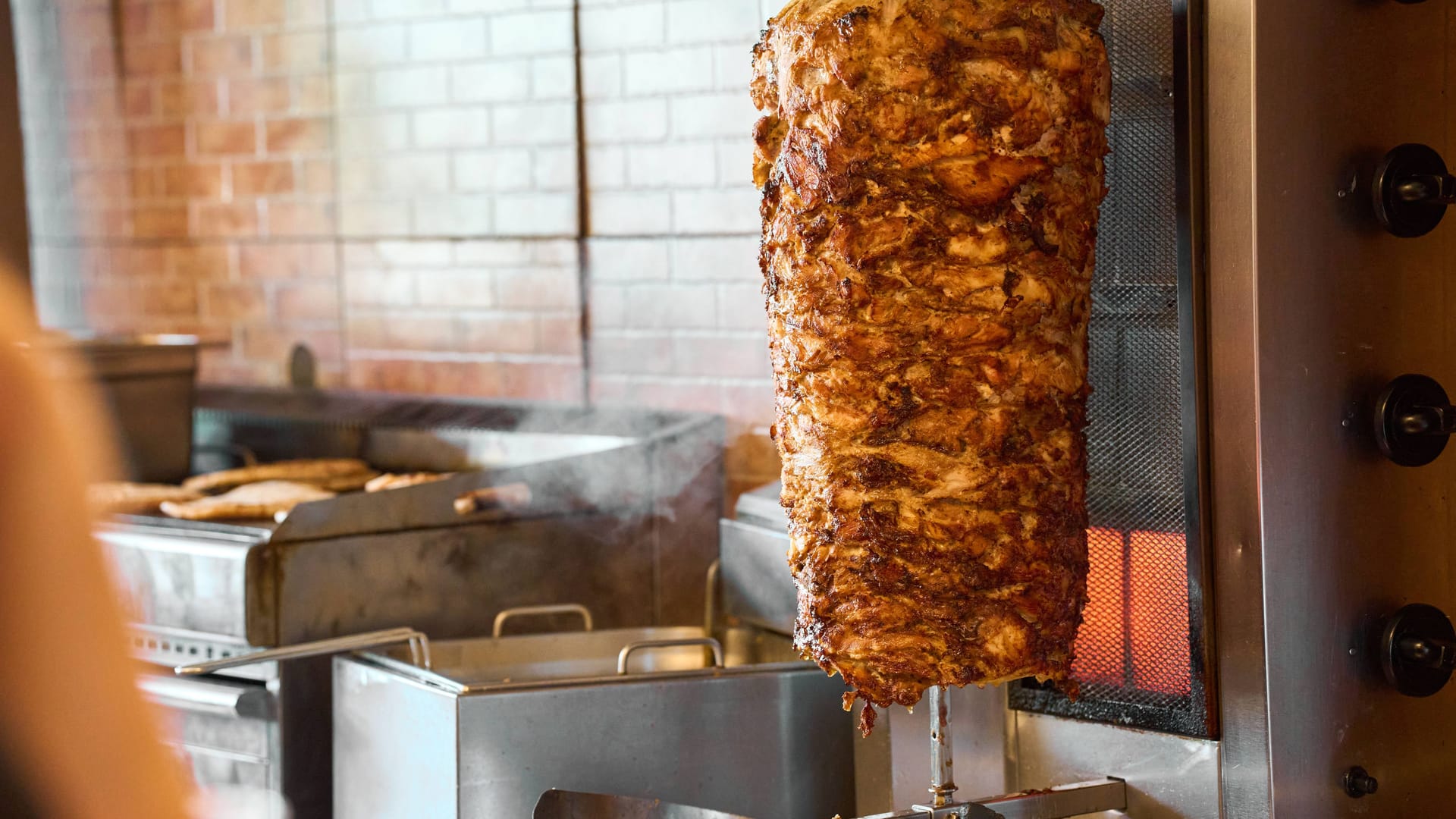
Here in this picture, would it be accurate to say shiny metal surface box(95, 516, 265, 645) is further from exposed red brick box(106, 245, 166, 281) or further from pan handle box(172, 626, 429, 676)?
exposed red brick box(106, 245, 166, 281)

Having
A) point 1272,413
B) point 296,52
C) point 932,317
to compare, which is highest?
Answer: point 296,52

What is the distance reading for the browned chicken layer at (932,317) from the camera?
4.13 feet

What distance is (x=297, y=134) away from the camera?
14.1 ft

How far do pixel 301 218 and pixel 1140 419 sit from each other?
335cm

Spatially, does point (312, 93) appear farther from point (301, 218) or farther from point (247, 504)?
point (247, 504)

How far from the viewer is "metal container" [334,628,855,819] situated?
6.42ft

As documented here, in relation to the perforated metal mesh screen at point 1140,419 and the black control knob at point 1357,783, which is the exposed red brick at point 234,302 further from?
the black control knob at point 1357,783

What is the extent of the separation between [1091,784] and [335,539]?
155 centimetres

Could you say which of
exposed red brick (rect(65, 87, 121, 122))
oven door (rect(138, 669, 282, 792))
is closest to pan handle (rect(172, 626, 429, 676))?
oven door (rect(138, 669, 282, 792))

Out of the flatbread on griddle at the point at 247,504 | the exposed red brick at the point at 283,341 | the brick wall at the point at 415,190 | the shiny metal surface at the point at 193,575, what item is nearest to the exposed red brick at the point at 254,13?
the brick wall at the point at 415,190

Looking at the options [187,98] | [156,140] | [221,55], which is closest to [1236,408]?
[221,55]

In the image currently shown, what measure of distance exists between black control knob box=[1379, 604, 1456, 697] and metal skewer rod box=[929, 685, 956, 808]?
19.1 inches

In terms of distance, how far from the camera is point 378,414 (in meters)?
3.82

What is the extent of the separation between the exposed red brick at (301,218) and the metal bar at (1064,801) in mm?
3253
